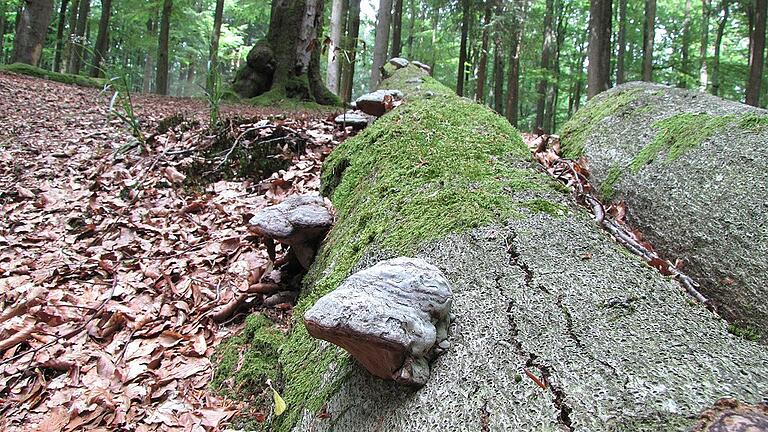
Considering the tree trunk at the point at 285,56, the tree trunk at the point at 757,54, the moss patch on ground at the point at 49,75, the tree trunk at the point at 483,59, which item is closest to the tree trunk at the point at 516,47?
the tree trunk at the point at 483,59

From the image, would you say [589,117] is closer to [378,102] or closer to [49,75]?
[378,102]

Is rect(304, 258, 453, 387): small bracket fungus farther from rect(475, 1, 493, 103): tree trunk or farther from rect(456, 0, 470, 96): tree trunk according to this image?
rect(456, 0, 470, 96): tree trunk

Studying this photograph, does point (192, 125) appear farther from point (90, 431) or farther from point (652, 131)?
point (652, 131)

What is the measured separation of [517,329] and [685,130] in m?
1.96

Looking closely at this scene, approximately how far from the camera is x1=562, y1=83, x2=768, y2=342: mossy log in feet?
6.33

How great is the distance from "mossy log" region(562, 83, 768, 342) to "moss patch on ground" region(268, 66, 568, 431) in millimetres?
751

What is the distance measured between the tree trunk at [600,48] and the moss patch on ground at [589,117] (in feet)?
19.1

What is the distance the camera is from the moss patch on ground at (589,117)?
3.31 m

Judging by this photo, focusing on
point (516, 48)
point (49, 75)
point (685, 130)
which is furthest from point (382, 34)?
point (685, 130)

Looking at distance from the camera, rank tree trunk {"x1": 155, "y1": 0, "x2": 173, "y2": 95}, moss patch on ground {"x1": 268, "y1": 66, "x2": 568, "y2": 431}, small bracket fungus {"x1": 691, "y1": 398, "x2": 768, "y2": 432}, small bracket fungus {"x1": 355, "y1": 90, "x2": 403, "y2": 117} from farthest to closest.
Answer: tree trunk {"x1": 155, "y1": 0, "x2": 173, "y2": 95} → small bracket fungus {"x1": 355, "y1": 90, "x2": 403, "y2": 117} → moss patch on ground {"x1": 268, "y1": 66, "x2": 568, "y2": 431} → small bracket fungus {"x1": 691, "y1": 398, "x2": 768, "y2": 432}

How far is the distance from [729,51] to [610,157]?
98.2 ft

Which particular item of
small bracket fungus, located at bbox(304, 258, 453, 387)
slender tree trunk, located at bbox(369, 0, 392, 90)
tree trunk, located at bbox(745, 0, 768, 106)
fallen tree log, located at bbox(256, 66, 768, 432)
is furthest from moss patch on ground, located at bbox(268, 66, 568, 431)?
tree trunk, located at bbox(745, 0, 768, 106)

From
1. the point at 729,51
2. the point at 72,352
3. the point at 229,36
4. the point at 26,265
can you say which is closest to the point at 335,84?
the point at 26,265

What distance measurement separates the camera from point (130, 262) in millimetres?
3412
